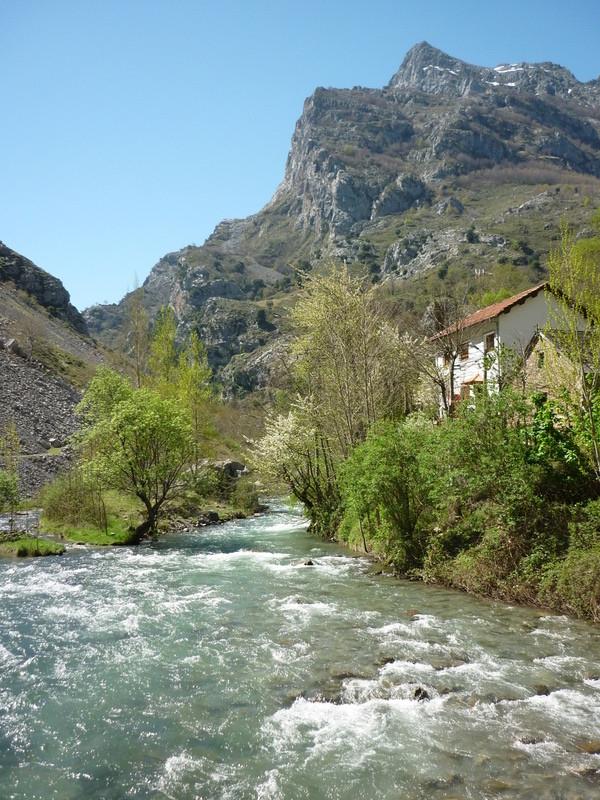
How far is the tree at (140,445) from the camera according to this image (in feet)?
89.9

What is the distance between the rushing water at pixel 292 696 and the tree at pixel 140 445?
11.1 metres

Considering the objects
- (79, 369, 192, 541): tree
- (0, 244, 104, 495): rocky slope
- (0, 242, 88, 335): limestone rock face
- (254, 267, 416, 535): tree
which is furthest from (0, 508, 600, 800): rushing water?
(0, 242, 88, 335): limestone rock face

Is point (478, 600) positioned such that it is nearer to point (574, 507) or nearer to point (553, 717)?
point (574, 507)

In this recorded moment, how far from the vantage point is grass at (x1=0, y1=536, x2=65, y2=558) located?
77.3 ft

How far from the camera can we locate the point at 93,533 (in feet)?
91.5

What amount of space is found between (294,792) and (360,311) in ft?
73.9

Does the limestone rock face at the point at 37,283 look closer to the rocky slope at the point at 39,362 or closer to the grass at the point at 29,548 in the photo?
the rocky slope at the point at 39,362

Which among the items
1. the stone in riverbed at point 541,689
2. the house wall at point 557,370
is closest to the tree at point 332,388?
the house wall at point 557,370

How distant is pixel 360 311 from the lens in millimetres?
27344

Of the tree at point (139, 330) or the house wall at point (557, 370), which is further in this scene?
the tree at point (139, 330)

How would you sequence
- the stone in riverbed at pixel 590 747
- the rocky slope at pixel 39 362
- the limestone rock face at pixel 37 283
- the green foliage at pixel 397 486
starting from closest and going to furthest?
1. the stone in riverbed at pixel 590 747
2. the green foliage at pixel 397 486
3. the rocky slope at pixel 39 362
4. the limestone rock face at pixel 37 283

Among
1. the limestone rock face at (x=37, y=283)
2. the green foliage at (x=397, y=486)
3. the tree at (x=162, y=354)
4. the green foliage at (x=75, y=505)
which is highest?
the limestone rock face at (x=37, y=283)

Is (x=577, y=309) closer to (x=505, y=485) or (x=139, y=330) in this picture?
(x=505, y=485)

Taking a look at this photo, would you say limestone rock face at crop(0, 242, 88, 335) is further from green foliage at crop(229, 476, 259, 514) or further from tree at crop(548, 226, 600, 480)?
tree at crop(548, 226, 600, 480)
